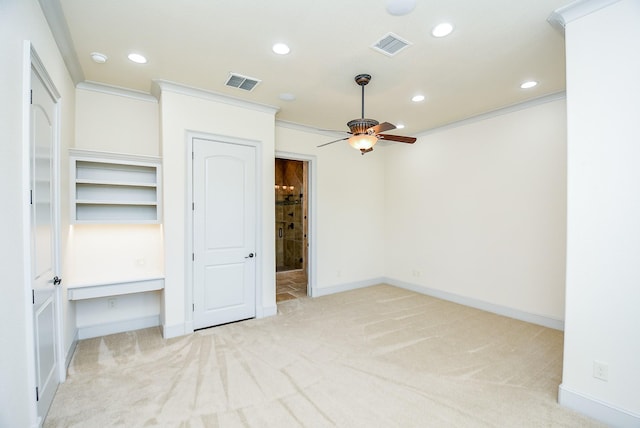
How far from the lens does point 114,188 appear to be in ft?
11.5

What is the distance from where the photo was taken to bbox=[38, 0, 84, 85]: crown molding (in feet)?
6.98

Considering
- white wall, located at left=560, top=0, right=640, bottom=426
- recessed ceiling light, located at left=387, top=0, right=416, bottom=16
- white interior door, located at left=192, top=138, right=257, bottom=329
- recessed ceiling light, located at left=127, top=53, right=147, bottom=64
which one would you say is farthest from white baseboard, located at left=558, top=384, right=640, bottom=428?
recessed ceiling light, located at left=127, top=53, right=147, bottom=64

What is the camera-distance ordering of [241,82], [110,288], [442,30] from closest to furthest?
[442,30] < [110,288] < [241,82]

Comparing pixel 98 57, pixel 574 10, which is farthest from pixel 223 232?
pixel 574 10

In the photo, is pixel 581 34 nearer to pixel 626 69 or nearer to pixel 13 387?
pixel 626 69

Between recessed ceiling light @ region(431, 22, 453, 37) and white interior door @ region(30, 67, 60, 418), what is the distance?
2.99 metres

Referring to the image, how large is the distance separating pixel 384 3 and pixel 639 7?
169 centimetres

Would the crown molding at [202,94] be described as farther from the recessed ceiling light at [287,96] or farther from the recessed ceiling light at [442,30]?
the recessed ceiling light at [442,30]

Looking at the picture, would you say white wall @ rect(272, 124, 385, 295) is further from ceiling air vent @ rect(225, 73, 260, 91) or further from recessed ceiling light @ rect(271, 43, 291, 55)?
recessed ceiling light @ rect(271, 43, 291, 55)

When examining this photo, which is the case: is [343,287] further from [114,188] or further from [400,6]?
[400,6]

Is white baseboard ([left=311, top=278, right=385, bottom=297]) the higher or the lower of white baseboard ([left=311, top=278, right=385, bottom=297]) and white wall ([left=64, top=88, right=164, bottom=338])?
the lower

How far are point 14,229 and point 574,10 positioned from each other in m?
4.02

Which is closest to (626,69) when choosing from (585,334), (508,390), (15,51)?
(585,334)

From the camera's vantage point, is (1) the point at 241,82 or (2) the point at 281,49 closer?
(2) the point at 281,49
